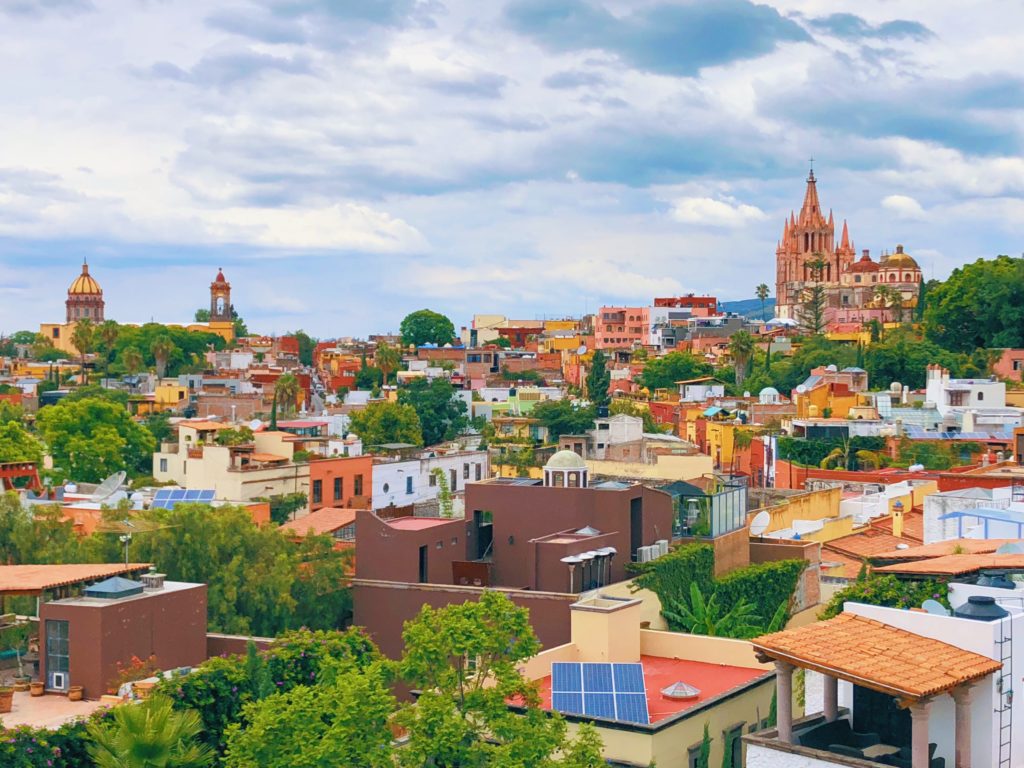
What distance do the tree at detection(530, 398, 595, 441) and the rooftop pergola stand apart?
175 ft

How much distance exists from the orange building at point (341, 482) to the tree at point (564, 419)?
19.1 m

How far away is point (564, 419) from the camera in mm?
67250

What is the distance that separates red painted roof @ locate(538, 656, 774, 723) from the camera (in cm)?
1831

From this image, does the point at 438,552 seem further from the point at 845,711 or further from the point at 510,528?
the point at 845,711

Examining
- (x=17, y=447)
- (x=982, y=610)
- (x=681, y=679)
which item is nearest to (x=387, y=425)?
(x=17, y=447)

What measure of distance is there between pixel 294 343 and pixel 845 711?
396 feet

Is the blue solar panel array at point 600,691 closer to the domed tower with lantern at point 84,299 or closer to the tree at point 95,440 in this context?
the tree at point 95,440

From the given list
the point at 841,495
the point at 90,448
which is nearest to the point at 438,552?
the point at 841,495

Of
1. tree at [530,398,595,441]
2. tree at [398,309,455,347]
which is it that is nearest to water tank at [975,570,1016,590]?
tree at [530,398,595,441]

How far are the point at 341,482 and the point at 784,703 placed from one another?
118ft

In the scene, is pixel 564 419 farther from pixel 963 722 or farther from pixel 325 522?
pixel 963 722

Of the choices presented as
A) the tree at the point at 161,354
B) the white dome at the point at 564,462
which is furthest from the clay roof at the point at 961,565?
the tree at the point at 161,354

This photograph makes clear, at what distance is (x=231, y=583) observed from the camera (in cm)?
2631

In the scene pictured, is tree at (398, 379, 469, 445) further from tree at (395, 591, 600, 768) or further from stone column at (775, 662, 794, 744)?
stone column at (775, 662, 794, 744)
